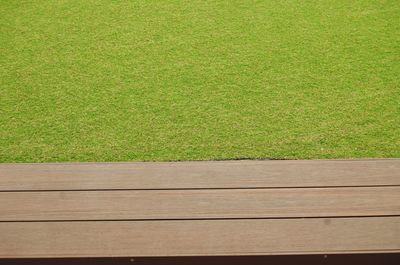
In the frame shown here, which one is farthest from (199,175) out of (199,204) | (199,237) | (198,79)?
(198,79)

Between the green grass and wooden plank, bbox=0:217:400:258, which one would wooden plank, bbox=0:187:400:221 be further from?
the green grass

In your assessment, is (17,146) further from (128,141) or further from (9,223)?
(9,223)

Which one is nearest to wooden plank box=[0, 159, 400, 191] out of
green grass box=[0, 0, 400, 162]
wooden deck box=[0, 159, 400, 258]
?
wooden deck box=[0, 159, 400, 258]

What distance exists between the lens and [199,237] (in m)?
1.32

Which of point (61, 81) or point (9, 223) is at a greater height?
point (9, 223)

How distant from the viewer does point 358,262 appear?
1.30 metres

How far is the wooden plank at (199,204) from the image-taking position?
1.40 meters

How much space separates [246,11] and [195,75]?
1045 millimetres

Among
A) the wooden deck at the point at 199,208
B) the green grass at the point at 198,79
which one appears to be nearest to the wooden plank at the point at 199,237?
the wooden deck at the point at 199,208

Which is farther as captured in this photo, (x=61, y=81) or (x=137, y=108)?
(x=61, y=81)

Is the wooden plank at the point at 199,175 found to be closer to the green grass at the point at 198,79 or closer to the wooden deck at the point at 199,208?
the wooden deck at the point at 199,208

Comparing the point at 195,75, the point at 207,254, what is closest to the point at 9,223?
the point at 207,254

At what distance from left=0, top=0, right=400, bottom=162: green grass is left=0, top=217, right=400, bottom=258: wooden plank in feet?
2.18

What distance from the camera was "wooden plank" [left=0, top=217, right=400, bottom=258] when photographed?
4.21 feet
